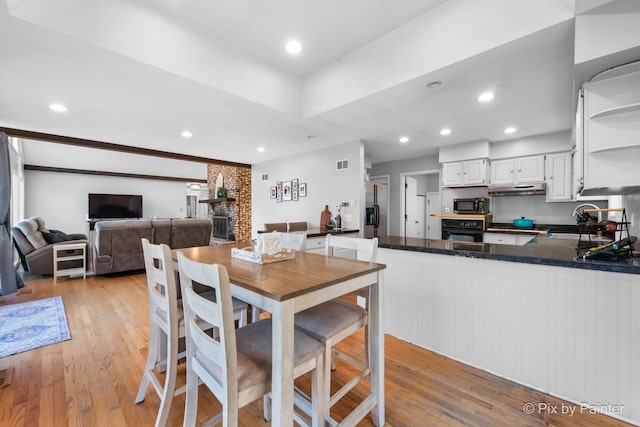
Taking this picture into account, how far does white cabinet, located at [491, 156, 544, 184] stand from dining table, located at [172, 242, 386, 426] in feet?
14.8

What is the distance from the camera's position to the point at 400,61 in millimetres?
2363

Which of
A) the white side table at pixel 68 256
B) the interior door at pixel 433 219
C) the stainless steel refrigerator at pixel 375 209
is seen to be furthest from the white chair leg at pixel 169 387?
the interior door at pixel 433 219

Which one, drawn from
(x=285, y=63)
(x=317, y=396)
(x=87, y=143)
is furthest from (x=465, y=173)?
(x=87, y=143)

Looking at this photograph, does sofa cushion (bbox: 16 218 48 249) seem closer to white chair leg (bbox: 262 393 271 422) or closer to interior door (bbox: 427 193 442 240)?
white chair leg (bbox: 262 393 271 422)

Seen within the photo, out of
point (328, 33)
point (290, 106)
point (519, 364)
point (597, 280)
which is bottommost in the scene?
point (519, 364)

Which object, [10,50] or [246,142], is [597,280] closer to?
[10,50]

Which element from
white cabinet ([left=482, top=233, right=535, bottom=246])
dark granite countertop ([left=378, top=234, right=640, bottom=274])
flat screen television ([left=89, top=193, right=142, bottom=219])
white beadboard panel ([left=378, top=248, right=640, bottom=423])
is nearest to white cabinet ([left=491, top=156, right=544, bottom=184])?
white cabinet ([left=482, top=233, right=535, bottom=246])

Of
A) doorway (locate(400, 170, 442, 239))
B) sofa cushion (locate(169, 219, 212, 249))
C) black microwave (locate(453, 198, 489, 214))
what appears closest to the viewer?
black microwave (locate(453, 198, 489, 214))

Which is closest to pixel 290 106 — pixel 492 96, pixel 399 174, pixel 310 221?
pixel 492 96

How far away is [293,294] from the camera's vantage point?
0.98 m

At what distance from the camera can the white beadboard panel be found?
1477mm

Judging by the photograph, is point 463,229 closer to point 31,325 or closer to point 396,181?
point 396,181

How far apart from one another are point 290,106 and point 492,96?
2.22 meters

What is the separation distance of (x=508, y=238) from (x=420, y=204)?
8.60 feet
